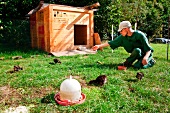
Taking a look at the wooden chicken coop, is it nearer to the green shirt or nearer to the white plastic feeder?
the green shirt

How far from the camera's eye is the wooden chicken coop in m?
9.78

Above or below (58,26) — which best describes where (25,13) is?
above

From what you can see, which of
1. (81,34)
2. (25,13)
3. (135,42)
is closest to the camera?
(135,42)

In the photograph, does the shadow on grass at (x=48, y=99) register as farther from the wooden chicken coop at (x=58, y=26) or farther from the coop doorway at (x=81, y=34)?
the coop doorway at (x=81, y=34)

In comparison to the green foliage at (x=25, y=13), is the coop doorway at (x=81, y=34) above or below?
below

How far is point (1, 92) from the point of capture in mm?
3637

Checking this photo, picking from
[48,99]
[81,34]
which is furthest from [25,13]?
[48,99]

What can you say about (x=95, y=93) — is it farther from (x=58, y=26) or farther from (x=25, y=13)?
(x=25, y=13)

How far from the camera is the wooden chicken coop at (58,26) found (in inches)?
385

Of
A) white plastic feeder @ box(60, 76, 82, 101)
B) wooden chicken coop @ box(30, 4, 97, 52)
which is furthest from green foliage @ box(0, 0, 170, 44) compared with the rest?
white plastic feeder @ box(60, 76, 82, 101)

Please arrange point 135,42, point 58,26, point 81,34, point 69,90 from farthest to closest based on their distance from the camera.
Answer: point 81,34
point 58,26
point 135,42
point 69,90

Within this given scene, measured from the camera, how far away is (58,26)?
33.0ft

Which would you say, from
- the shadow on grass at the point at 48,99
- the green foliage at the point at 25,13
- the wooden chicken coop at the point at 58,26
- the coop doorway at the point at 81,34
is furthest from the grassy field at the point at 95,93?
the coop doorway at the point at 81,34

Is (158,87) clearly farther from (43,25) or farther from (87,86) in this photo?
(43,25)
